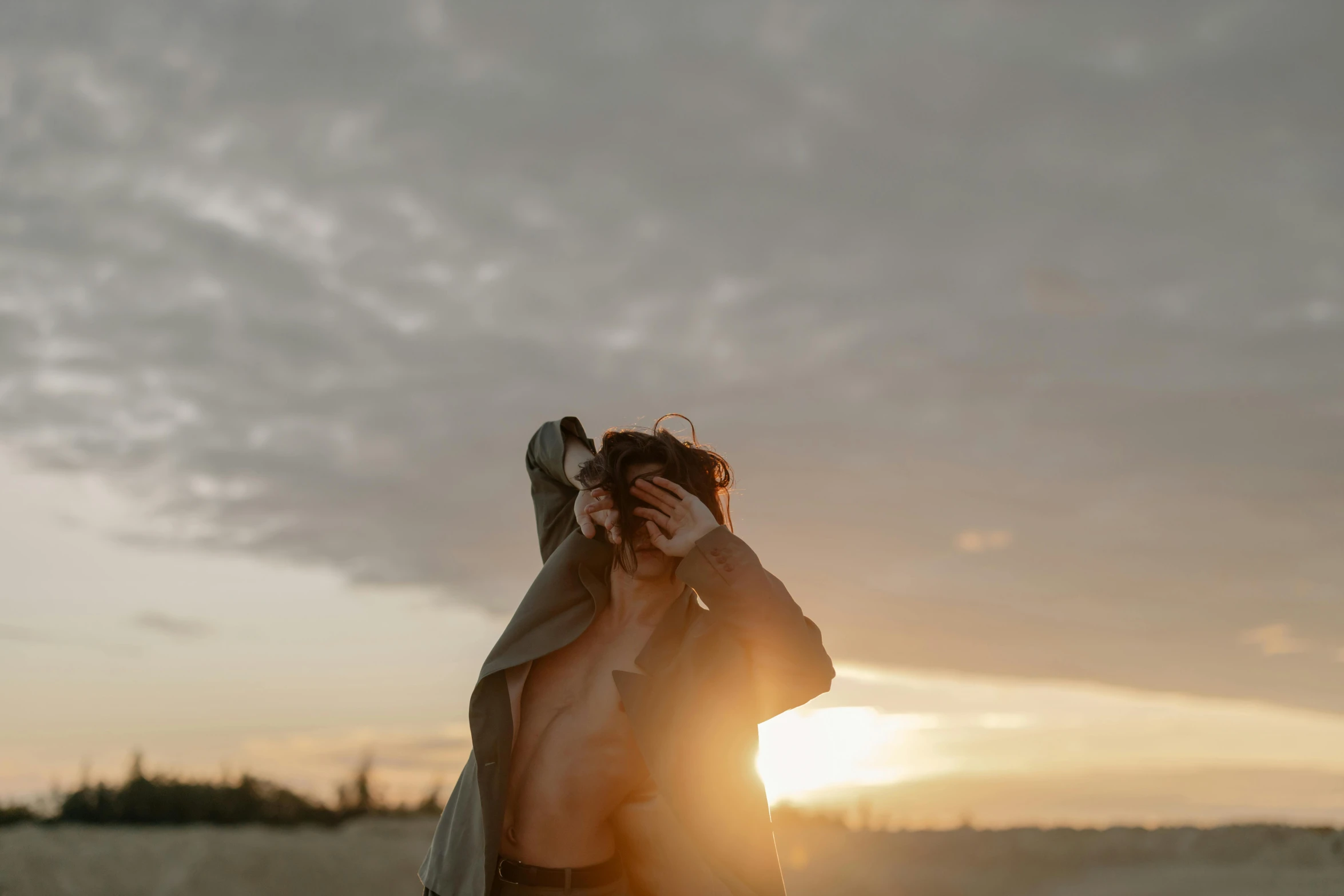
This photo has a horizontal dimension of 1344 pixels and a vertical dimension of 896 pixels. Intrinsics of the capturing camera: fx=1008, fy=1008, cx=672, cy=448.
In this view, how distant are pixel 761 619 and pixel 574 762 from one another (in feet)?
3.24

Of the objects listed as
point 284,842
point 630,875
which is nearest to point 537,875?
point 630,875

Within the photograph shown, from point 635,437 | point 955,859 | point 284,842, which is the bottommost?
point 955,859

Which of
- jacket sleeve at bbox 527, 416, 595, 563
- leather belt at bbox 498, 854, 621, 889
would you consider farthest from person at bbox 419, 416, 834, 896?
jacket sleeve at bbox 527, 416, 595, 563

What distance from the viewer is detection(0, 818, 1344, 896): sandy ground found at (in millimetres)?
10273

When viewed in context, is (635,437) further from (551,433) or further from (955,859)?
(955,859)

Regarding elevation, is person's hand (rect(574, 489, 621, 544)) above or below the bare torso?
above

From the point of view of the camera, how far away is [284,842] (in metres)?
10.9

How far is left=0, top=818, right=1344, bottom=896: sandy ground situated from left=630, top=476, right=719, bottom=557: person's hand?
8.48m

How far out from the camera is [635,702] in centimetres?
382

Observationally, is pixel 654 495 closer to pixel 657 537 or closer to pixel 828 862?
pixel 657 537

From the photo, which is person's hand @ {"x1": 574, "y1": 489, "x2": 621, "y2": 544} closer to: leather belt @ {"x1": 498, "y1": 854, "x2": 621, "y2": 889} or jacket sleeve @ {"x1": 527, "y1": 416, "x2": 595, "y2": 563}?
jacket sleeve @ {"x1": 527, "y1": 416, "x2": 595, "y2": 563}

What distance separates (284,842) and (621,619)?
8.56m

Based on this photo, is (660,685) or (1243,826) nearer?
(660,685)

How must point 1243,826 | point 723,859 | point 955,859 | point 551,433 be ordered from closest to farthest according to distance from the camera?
point 723,859 → point 551,433 → point 955,859 → point 1243,826
